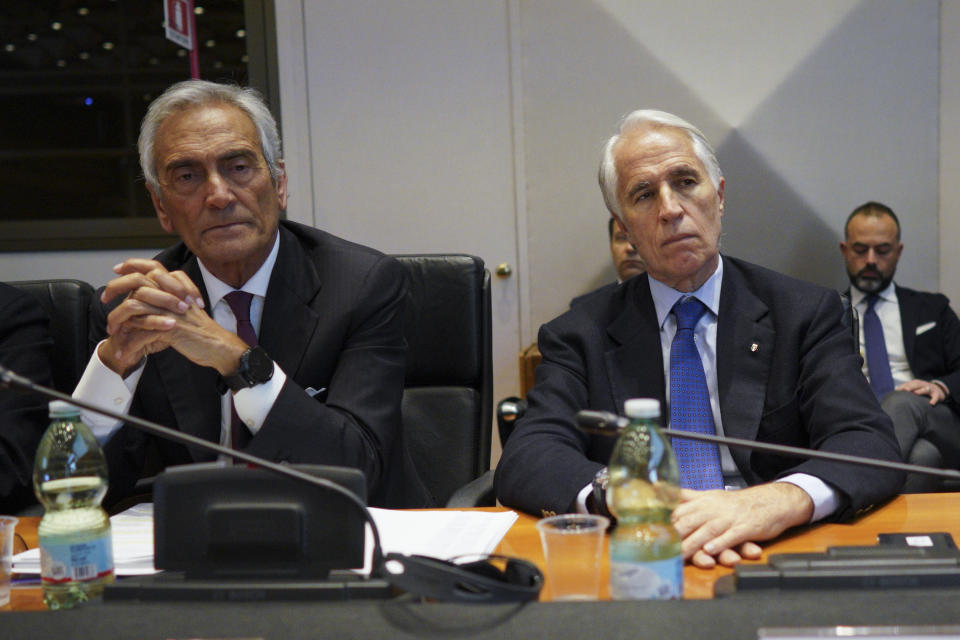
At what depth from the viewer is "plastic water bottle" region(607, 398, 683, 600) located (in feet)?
2.98

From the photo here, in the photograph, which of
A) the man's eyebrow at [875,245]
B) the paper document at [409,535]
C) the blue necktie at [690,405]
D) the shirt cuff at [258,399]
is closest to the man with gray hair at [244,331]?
the shirt cuff at [258,399]

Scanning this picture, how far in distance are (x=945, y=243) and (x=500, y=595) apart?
3629mm

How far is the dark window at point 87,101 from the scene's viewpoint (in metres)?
4.01

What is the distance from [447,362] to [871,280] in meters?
2.31

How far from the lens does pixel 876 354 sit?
3695mm

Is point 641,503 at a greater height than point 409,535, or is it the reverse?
point 641,503

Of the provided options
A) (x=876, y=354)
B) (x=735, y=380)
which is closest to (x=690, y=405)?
(x=735, y=380)

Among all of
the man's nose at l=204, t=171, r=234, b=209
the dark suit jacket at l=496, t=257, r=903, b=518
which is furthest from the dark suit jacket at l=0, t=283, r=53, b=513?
the dark suit jacket at l=496, t=257, r=903, b=518

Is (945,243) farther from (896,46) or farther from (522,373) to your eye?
(522,373)

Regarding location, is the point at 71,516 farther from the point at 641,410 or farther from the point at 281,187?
the point at 281,187

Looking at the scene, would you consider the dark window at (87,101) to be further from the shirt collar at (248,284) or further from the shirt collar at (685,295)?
the shirt collar at (685,295)

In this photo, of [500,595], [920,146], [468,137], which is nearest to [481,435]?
[500,595]

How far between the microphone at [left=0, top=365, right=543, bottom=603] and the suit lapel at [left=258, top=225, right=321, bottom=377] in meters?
0.76

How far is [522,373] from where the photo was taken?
144 inches
